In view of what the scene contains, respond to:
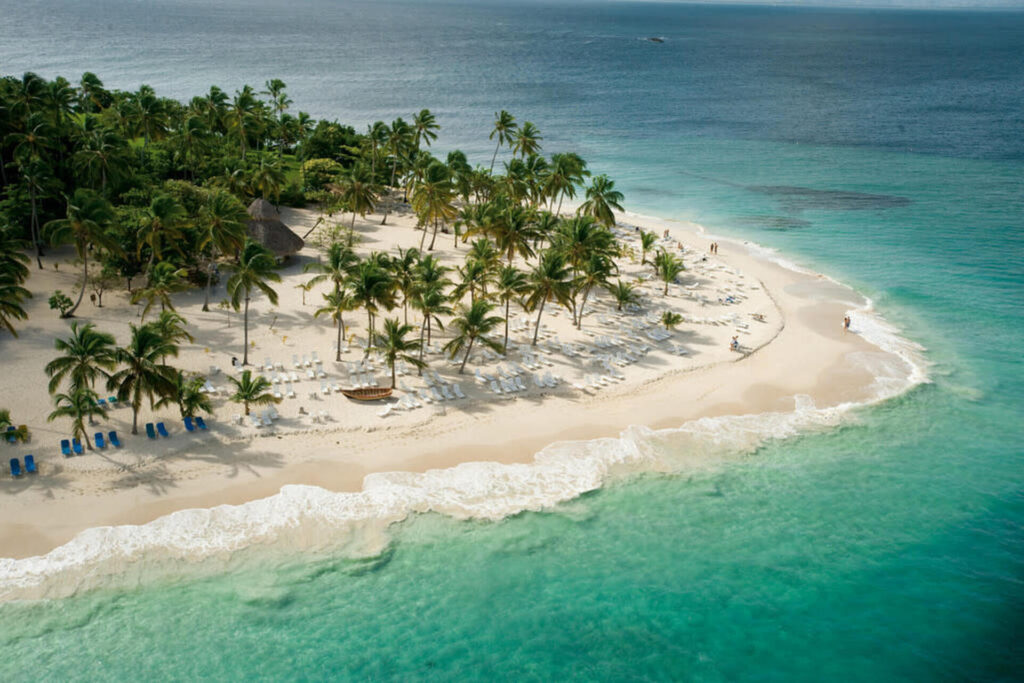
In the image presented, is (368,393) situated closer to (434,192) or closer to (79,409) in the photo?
(79,409)

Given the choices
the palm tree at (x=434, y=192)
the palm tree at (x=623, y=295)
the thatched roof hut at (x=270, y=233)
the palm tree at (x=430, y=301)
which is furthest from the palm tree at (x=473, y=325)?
Answer: the thatched roof hut at (x=270, y=233)

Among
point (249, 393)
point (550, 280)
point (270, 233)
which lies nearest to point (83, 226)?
point (270, 233)

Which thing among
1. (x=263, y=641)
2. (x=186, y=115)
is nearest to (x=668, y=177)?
(x=186, y=115)

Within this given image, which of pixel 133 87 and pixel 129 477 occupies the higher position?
pixel 133 87

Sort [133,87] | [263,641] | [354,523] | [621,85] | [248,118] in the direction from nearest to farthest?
[263,641], [354,523], [248,118], [133,87], [621,85]

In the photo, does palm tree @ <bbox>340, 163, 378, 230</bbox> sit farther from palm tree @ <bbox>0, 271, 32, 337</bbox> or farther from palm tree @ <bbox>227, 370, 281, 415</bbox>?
palm tree @ <bbox>227, 370, 281, 415</bbox>

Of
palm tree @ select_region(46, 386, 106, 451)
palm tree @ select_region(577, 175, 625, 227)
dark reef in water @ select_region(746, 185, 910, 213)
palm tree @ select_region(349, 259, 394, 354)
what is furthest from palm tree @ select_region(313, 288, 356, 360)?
dark reef in water @ select_region(746, 185, 910, 213)

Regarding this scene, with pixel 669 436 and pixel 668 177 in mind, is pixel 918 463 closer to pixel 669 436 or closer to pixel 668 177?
pixel 669 436
